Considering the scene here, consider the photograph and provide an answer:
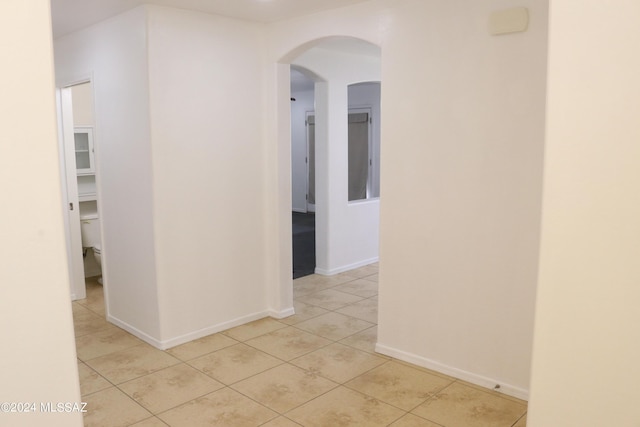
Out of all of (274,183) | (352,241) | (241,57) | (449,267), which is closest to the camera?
(449,267)

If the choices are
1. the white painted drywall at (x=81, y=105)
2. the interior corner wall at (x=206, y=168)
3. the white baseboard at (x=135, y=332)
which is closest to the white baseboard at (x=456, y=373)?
the interior corner wall at (x=206, y=168)

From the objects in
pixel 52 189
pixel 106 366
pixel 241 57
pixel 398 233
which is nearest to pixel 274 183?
pixel 241 57

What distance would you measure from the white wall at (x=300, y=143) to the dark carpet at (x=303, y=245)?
461 mm

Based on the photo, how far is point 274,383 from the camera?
10.3 feet

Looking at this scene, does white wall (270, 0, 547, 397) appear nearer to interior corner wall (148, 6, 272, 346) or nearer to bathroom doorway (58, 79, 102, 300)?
interior corner wall (148, 6, 272, 346)

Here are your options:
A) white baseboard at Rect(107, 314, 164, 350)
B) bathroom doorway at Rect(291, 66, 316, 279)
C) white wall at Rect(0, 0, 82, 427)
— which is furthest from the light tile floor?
bathroom doorway at Rect(291, 66, 316, 279)

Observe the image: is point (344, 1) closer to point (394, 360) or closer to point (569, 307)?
point (394, 360)

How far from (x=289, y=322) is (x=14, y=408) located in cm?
322

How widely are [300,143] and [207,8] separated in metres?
7.04

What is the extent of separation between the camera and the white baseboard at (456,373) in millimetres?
2932

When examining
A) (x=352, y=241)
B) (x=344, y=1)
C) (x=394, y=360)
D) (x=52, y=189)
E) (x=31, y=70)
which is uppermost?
(x=344, y=1)

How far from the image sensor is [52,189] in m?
1.15

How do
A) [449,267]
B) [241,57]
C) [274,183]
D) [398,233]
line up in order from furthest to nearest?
[274,183] < [241,57] < [398,233] < [449,267]

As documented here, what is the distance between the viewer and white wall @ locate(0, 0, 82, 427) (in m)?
1.09
